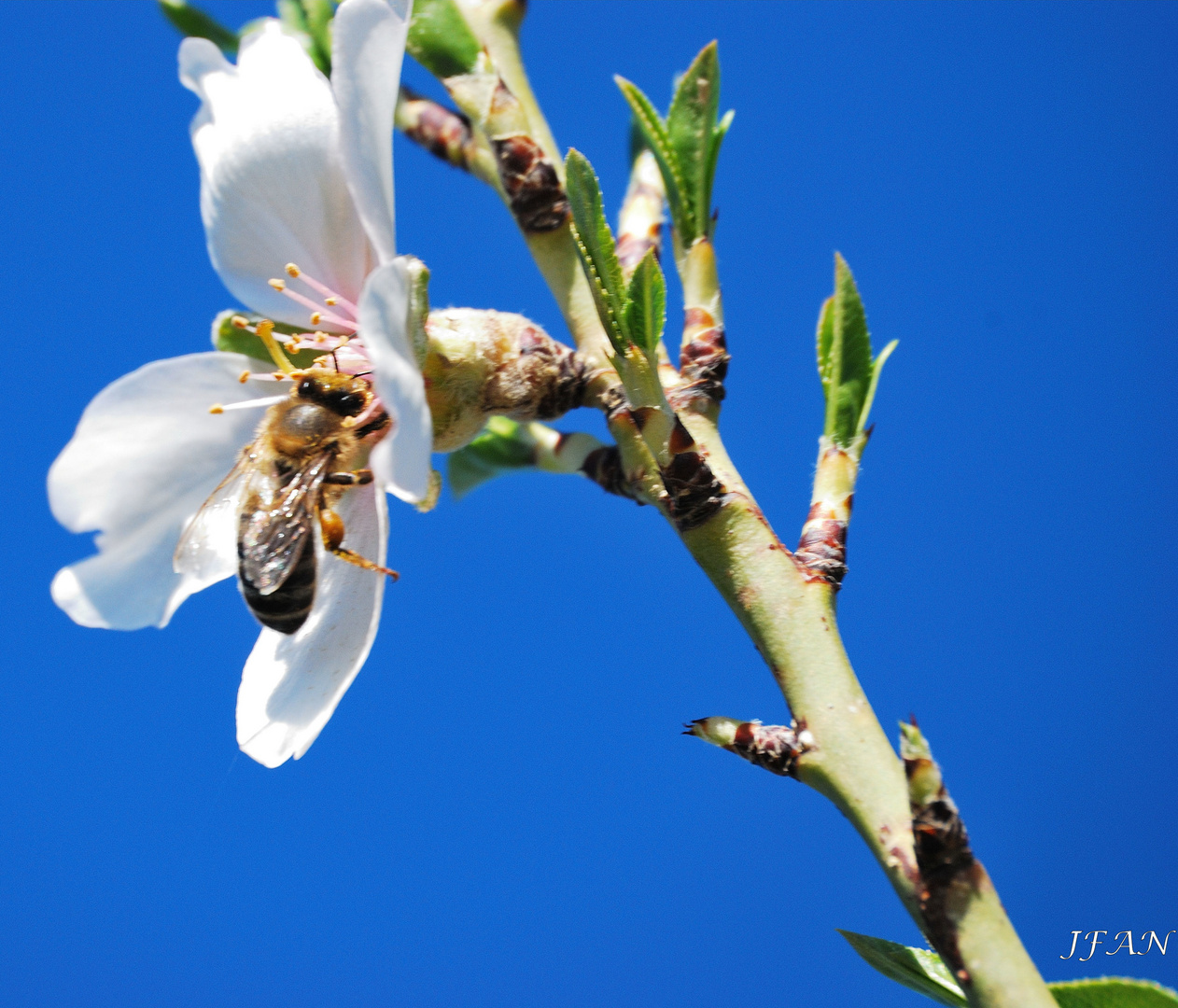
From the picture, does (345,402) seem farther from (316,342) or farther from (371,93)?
(371,93)

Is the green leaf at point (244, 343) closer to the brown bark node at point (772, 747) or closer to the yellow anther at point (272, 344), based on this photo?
the yellow anther at point (272, 344)

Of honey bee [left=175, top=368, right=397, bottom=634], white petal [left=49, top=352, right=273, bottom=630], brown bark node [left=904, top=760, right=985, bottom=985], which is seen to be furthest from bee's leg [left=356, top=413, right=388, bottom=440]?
brown bark node [left=904, top=760, right=985, bottom=985]

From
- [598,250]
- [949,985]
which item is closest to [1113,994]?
[949,985]

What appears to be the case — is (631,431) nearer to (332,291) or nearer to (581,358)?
(581,358)

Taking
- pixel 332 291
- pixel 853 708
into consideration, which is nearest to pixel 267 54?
pixel 332 291

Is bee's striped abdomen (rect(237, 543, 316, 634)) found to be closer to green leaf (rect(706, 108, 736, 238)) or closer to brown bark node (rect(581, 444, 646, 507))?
brown bark node (rect(581, 444, 646, 507))

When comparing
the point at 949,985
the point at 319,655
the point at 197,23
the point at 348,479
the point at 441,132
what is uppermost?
the point at 197,23

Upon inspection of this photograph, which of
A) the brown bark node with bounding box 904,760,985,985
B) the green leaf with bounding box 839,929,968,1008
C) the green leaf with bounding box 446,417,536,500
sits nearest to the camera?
the brown bark node with bounding box 904,760,985,985
